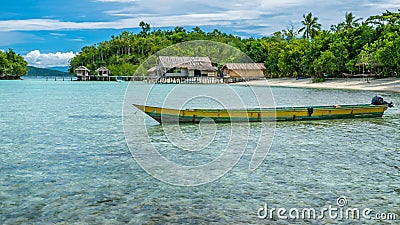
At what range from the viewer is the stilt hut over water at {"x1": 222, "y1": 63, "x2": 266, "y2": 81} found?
2312 inches

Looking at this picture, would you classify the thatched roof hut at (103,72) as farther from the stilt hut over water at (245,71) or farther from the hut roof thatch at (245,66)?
the hut roof thatch at (245,66)

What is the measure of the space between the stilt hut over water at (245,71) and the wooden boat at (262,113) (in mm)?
41354

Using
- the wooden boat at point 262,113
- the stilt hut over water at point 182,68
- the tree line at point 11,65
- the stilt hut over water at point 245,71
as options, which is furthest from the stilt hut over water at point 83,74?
the wooden boat at point 262,113

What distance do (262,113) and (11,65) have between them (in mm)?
87739

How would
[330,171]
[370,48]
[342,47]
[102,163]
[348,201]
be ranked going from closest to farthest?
[348,201], [330,171], [102,163], [370,48], [342,47]

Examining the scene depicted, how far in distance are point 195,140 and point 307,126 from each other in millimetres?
4792

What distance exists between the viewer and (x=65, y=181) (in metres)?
8.12

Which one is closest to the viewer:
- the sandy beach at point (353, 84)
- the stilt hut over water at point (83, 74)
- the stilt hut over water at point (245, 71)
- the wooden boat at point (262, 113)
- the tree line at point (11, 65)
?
the wooden boat at point (262, 113)

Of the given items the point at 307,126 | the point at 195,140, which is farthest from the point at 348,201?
the point at 307,126

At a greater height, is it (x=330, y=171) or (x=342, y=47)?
(x=342, y=47)

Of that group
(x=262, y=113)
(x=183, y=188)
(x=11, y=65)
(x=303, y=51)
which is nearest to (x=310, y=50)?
(x=303, y=51)

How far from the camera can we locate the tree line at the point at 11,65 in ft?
297

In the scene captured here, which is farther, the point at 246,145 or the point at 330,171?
the point at 246,145

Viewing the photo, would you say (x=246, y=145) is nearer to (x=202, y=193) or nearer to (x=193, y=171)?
(x=193, y=171)
